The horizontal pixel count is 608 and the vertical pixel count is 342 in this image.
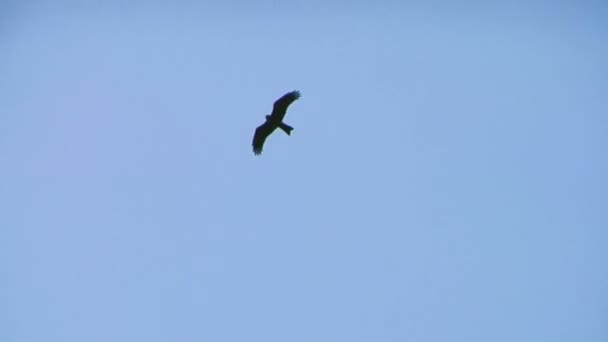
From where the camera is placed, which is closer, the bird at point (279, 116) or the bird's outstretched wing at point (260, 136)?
the bird at point (279, 116)

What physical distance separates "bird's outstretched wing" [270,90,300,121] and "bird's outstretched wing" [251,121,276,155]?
14.8 inches

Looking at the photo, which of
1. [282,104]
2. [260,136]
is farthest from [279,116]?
[260,136]

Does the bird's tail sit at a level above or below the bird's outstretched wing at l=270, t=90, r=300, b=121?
below

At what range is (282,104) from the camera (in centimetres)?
1589

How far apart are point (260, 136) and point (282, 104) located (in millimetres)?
1120

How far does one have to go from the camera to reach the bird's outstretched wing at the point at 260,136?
1633 centimetres

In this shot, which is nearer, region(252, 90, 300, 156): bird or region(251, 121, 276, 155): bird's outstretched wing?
region(252, 90, 300, 156): bird

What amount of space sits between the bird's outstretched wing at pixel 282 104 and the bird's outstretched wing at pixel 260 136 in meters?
0.38

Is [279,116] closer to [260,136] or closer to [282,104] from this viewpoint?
[282,104]

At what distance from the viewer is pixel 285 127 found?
15891 mm

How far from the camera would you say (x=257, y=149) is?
16797 mm

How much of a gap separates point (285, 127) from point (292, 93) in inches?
29.4

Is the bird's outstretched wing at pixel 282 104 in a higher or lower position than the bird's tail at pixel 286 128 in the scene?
higher

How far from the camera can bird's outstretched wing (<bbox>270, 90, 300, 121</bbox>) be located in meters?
15.8
